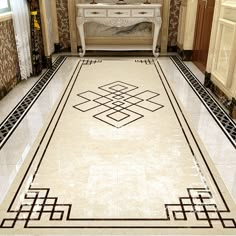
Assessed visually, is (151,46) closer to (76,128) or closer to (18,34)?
(18,34)

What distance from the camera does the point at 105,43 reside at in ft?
18.1

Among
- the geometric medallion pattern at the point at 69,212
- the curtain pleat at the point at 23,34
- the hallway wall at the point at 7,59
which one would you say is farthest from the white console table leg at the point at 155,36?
the geometric medallion pattern at the point at 69,212

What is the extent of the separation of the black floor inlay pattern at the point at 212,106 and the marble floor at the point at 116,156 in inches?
1.7

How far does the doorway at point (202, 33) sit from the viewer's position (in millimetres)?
3891

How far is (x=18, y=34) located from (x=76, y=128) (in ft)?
5.74

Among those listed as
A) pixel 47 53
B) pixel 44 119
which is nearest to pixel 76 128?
pixel 44 119

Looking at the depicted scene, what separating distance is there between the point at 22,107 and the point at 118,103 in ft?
3.35

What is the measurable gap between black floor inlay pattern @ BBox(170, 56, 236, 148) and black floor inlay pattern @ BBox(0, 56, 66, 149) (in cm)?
188

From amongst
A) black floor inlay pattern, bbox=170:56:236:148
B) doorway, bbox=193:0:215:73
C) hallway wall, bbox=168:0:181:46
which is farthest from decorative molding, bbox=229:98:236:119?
hallway wall, bbox=168:0:181:46

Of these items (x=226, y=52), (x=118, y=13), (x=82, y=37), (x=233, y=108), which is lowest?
(x=233, y=108)

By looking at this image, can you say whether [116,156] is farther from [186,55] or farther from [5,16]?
[186,55]

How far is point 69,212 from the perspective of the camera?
1598 millimetres

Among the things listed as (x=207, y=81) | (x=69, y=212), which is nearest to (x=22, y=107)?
(x=69, y=212)

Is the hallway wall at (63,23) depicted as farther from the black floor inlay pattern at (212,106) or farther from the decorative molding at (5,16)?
the black floor inlay pattern at (212,106)
